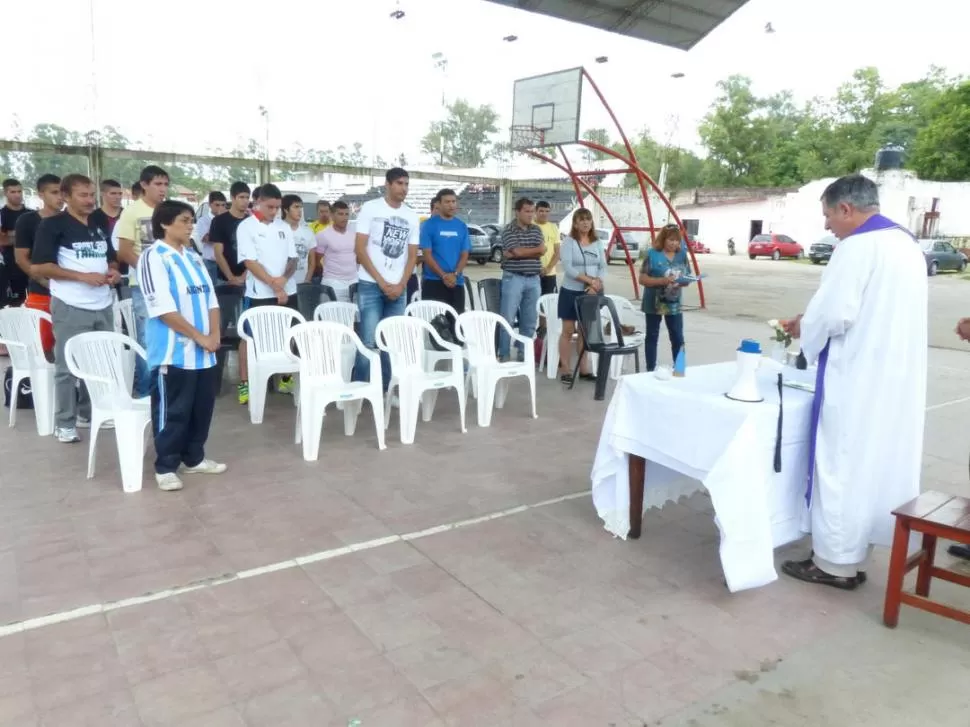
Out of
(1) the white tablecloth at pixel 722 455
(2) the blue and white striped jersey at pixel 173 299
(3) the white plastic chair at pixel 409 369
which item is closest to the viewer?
(1) the white tablecloth at pixel 722 455

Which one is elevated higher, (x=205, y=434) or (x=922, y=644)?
(x=205, y=434)

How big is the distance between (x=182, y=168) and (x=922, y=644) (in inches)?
656

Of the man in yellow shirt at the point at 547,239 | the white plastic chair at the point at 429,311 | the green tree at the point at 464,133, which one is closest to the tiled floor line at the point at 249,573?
the white plastic chair at the point at 429,311

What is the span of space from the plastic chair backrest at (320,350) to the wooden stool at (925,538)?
3173 millimetres

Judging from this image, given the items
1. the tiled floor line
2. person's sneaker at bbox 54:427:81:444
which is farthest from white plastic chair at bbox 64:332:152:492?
the tiled floor line

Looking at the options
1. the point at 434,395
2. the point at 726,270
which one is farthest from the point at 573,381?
the point at 726,270

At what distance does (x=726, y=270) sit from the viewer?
2447cm

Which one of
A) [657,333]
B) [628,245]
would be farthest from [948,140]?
[657,333]

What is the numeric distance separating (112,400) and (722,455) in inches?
125

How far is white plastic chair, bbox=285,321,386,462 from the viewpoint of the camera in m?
4.34

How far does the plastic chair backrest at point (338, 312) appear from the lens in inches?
228

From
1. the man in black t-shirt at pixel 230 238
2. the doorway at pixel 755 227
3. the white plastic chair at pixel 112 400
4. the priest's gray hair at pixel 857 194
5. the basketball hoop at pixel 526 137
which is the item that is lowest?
the white plastic chair at pixel 112 400

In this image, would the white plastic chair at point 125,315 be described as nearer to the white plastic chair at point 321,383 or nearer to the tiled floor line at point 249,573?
the white plastic chair at point 321,383

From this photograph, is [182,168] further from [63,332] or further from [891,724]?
[891,724]
